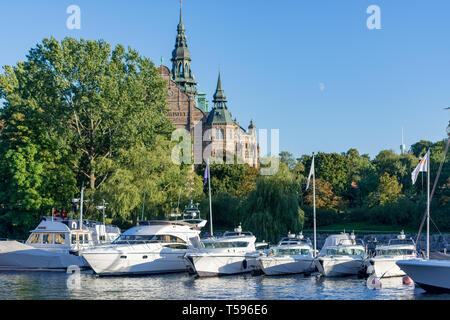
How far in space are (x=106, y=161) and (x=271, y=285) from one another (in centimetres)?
3188

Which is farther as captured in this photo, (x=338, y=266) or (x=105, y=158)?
(x=105, y=158)

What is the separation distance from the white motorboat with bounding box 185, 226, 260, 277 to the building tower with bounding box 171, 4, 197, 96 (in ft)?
284

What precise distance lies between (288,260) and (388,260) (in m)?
6.03

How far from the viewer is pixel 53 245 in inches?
1741

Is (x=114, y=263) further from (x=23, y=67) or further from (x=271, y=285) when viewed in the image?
(x=23, y=67)

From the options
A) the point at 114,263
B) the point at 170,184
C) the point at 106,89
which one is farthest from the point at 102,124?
the point at 114,263

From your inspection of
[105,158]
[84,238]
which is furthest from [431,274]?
[105,158]

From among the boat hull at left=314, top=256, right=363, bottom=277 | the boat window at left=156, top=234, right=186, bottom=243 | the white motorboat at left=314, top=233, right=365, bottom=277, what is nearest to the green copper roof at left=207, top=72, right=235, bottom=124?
the boat window at left=156, top=234, right=186, bottom=243

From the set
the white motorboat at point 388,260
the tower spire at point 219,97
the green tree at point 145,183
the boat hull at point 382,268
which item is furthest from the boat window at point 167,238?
the tower spire at point 219,97

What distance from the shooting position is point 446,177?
76125 millimetres

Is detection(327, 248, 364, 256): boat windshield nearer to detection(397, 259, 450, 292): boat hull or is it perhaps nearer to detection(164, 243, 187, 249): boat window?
detection(397, 259, 450, 292): boat hull

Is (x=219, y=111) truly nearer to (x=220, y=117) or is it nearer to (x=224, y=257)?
(x=220, y=117)

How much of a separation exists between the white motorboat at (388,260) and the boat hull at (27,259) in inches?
813
